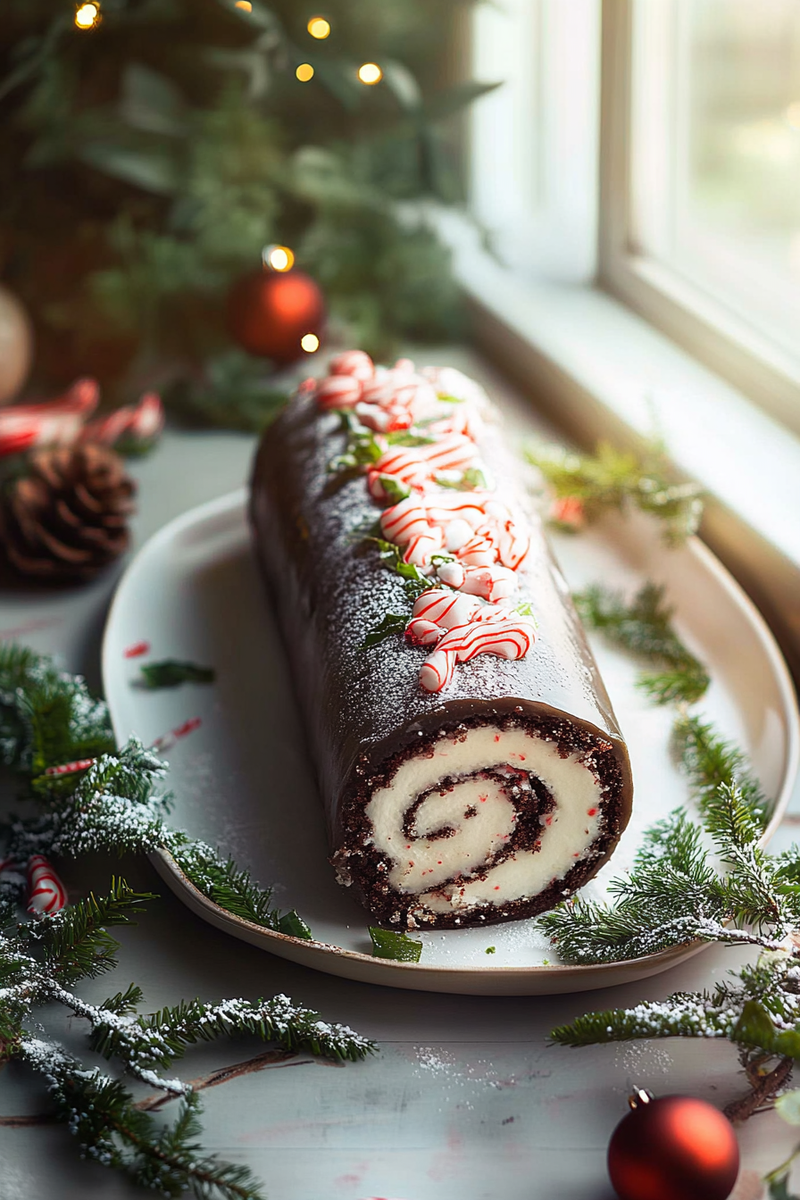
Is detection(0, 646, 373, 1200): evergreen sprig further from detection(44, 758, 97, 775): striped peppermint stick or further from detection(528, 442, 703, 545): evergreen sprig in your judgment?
detection(528, 442, 703, 545): evergreen sprig

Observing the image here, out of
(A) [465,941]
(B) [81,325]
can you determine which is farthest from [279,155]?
(A) [465,941]

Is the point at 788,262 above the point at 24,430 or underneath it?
above

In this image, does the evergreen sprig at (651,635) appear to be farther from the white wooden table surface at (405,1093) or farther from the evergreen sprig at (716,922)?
the white wooden table surface at (405,1093)

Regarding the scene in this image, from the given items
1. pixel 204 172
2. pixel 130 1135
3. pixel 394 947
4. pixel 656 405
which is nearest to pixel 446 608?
pixel 394 947

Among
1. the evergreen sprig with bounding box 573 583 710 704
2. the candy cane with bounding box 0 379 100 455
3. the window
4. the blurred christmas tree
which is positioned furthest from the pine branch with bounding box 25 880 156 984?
the window

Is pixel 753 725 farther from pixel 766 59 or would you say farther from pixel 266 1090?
pixel 766 59

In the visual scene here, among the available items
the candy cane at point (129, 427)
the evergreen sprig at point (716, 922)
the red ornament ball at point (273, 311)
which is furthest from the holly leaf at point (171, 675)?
the red ornament ball at point (273, 311)
